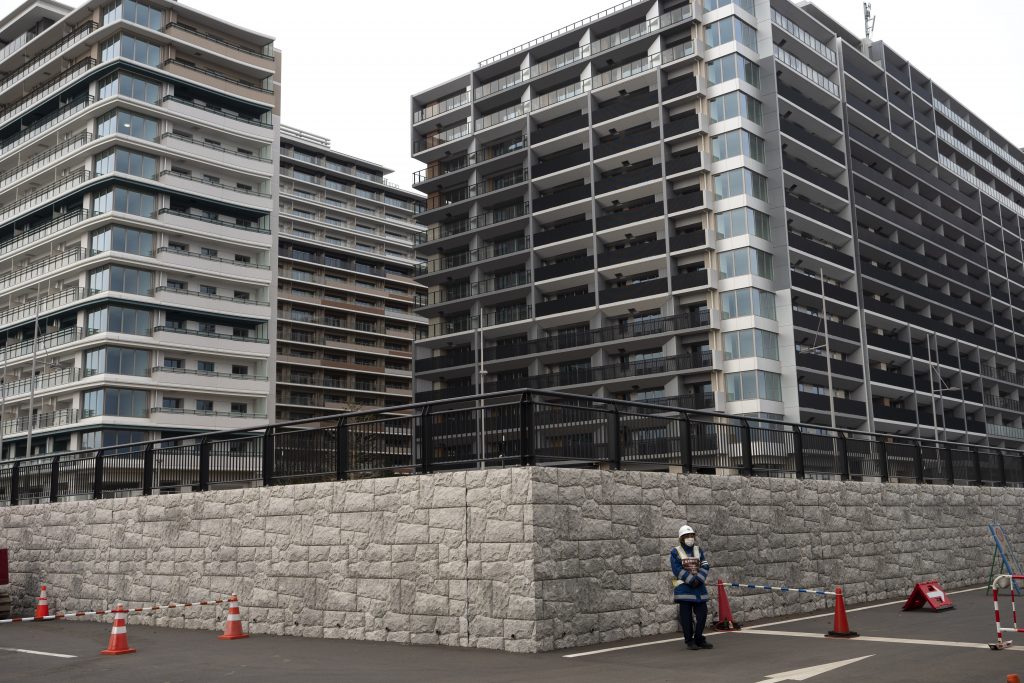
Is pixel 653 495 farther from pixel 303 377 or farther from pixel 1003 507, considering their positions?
pixel 303 377

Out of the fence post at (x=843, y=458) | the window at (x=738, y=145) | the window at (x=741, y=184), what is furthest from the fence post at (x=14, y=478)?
the window at (x=738, y=145)

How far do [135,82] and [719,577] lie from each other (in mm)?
59880

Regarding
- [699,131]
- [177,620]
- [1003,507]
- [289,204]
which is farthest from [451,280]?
[177,620]

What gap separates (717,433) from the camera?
1683 centimetres

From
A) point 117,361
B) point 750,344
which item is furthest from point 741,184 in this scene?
point 117,361

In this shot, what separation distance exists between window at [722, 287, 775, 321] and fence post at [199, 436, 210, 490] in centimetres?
4729

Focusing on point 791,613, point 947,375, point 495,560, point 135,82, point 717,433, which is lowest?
point 791,613

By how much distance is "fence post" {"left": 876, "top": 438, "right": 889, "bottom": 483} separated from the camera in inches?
820

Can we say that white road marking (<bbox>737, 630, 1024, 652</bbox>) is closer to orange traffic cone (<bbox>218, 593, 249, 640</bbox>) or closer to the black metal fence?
the black metal fence

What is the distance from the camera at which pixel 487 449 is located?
1412 cm

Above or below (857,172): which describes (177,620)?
below

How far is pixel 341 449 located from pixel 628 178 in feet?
176

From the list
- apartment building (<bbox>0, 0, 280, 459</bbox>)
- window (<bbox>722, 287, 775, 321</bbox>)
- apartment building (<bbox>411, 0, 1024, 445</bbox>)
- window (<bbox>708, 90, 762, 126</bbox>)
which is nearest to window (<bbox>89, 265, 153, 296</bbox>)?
apartment building (<bbox>0, 0, 280, 459</bbox>)

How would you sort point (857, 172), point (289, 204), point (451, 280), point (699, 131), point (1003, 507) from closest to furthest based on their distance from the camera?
point (1003, 507)
point (699, 131)
point (857, 172)
point (451, 280)
point (289, 204)
